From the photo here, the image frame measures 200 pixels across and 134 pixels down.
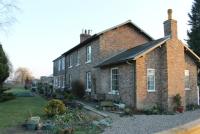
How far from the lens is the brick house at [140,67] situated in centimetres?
2234

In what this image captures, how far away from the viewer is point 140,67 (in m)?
22.2

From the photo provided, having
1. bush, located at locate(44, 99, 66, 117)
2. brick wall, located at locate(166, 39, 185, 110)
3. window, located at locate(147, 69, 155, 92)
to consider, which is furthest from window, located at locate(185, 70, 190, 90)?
bush, located at locate(44, 99, 66, 117)

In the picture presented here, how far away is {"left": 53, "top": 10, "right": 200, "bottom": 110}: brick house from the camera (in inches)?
880

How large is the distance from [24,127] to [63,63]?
30.9 meters

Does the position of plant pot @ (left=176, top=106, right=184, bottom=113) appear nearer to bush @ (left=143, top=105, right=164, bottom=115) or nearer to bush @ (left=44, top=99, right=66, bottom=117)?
bush @ (left=143, top=105, right=164, bottom=115)

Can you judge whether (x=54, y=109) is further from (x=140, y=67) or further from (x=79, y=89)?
(x=79, y=89)

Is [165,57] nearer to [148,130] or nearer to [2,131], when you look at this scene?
[148,130]

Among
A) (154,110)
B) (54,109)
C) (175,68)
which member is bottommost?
(154,110)

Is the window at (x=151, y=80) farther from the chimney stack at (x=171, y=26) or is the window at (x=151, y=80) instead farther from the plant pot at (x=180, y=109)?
the chimney stack at (x=171, y=26)

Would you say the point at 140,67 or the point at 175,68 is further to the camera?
the point at 175,68

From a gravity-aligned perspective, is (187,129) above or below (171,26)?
below

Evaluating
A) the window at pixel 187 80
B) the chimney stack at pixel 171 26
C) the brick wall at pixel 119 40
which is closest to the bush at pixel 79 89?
the brick wall at pixel 119 40

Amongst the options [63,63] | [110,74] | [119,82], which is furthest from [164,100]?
[63,63]

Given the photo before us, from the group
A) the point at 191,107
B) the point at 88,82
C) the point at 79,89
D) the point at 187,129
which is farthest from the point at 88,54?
the point at 187,129
